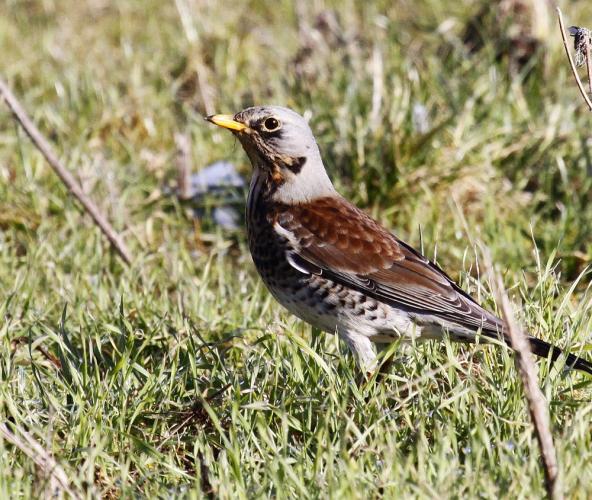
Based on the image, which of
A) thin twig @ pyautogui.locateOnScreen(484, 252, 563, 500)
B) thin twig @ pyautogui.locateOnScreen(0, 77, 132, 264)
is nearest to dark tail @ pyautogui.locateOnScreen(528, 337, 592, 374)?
thin twig @ pyautogui.locateOnScreen(484, 252, 563, 500)

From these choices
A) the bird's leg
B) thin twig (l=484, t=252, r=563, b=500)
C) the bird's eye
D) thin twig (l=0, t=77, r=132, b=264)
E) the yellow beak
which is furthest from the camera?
thin twig (l=0, t=77, r=132, b=264)

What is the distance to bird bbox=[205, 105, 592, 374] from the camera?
427 cm

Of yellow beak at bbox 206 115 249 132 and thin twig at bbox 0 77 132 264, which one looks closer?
yellow beak at bbox 206 115 249 132

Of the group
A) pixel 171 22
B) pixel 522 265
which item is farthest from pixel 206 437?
pixel 171 22

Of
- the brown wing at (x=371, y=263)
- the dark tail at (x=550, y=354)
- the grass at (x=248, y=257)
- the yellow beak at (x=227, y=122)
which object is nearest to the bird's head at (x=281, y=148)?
the yellow beak at (x=227, y=122)

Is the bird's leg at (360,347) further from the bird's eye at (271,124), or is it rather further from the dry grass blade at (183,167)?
the dry grass blade at (183,167)

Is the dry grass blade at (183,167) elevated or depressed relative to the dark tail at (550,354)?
elevated

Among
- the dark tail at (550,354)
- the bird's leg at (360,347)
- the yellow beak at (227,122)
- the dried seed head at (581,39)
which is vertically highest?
the dried seed head at (581,39)

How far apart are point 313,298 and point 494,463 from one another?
3.92 ft

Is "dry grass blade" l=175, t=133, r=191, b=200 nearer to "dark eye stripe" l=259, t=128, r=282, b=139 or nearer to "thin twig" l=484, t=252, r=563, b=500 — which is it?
"dark eye stripe" l=259, t=128, r=282, b=139

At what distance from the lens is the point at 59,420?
3.95 m

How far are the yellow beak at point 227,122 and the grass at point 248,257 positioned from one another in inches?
32.6

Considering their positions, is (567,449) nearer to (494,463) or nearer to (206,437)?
(494,463)

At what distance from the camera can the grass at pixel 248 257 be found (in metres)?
3.56
